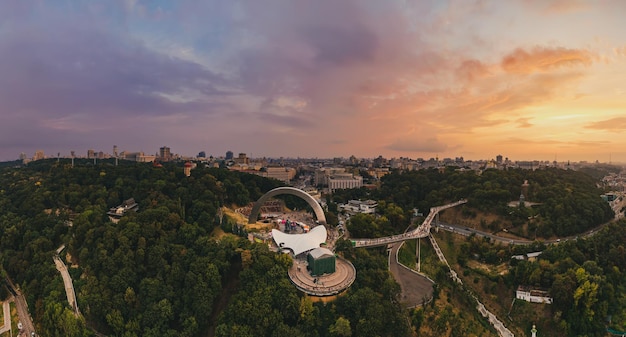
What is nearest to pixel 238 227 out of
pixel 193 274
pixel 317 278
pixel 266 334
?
pixel 193 274

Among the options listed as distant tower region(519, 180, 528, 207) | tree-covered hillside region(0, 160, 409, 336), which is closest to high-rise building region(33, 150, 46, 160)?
tree-covered hillside region(0, 160, 409, 336)

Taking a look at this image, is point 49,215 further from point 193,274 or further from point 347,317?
point 347,317

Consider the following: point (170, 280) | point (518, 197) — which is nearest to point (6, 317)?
point (170, 280)

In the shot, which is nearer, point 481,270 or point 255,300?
point 255,300

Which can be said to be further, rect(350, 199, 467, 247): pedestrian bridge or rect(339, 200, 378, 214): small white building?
rect(339, 200, 378, 214): small white building

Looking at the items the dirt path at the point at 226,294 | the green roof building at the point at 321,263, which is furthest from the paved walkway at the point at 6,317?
the green roof building at the point at 321,263

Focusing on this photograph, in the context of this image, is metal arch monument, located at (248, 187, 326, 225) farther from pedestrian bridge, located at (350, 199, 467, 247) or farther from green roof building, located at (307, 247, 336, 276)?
green roof building, located at (307, 247, 336, 276)
